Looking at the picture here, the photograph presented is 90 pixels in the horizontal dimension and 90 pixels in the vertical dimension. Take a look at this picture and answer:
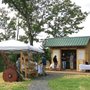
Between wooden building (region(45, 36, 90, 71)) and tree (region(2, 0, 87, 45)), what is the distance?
6685mm

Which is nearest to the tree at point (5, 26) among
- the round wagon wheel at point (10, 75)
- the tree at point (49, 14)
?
the tree at point (49, 14)

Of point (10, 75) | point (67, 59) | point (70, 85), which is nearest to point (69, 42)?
point (67, 59)

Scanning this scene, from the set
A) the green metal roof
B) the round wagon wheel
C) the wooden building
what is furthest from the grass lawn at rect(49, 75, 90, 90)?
the green metal roof

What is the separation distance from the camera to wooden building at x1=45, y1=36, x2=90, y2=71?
3703cm

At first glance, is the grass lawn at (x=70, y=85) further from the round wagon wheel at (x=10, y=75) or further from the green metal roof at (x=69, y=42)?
the green metal roof at (x=69, y=42)

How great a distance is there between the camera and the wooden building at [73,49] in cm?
3703

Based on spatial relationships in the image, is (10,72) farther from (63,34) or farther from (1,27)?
(1,27)

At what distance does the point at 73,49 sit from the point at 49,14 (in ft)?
30.1

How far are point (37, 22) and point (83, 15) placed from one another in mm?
5815

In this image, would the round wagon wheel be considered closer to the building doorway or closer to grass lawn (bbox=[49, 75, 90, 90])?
grass lawn (bbox=[49, 75, 90, 90])

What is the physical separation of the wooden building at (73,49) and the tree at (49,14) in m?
6.69

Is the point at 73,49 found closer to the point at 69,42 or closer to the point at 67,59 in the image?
the point at 69,42

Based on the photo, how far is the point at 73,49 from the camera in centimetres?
3812

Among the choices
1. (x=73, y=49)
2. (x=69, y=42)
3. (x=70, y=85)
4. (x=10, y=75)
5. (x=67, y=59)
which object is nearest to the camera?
(x=70, y=85)
